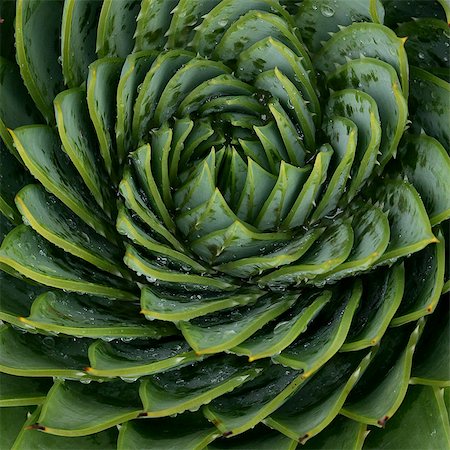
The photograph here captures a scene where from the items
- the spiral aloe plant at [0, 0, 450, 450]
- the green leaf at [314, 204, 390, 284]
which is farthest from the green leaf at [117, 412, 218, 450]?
the green leaf at [314, 204, 390, 284]

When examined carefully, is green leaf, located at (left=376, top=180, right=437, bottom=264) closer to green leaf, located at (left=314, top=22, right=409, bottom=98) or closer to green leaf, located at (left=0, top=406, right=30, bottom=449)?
green leaf, located at (left=314, top=22, right=409, bottom=98)

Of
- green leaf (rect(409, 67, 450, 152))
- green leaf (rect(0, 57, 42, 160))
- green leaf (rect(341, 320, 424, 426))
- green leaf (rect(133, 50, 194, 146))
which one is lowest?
green leaf (rect(341, 320, 424, 426))

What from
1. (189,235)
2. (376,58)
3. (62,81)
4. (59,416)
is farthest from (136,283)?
(376,58)

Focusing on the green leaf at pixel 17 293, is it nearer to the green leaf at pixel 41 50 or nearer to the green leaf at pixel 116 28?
the green leaf at pixel 41 50

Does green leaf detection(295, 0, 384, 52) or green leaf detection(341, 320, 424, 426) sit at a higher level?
green leaf detection(295, 0, 384, 52)

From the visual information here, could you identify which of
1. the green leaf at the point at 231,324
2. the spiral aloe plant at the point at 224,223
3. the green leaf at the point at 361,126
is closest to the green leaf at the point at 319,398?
the spiral aloe plant at the point at 224,223

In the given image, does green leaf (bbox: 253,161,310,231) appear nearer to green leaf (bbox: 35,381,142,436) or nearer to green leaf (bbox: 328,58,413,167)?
green leaf (bbox: 328,58,413,167)

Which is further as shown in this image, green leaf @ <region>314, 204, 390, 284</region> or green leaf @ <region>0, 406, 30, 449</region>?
green leaf @ <region>0, 406, 30, 449</region>

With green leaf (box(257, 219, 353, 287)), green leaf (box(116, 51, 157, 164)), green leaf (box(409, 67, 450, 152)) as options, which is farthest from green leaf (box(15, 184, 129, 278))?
green leaf (box(409, 67, 450, 152))
